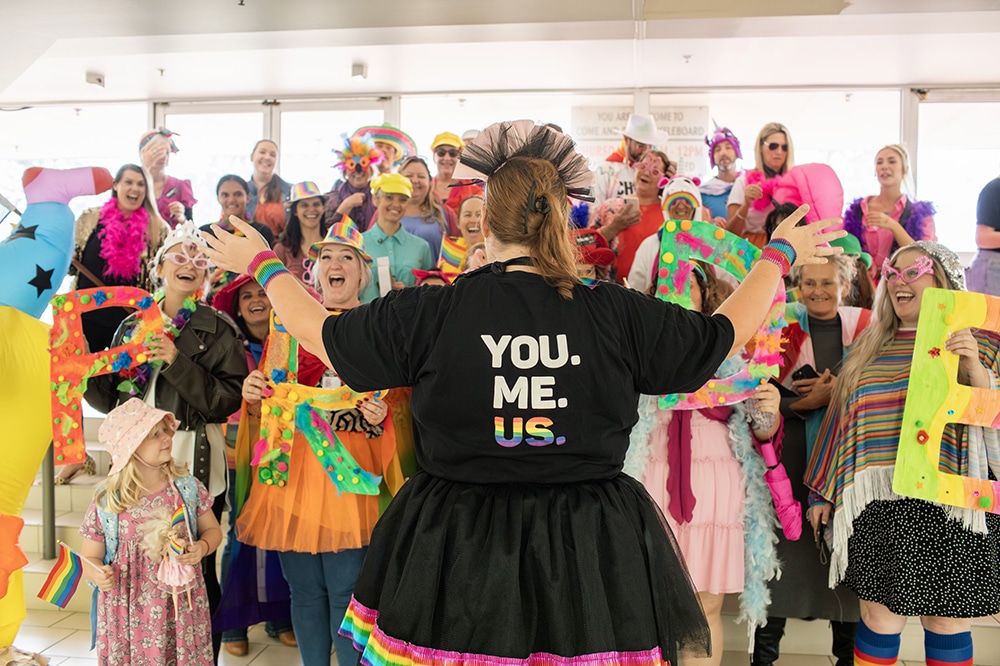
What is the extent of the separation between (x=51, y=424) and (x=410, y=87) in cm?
617

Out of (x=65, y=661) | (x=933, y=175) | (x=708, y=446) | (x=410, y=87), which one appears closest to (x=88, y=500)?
(x=65, y=661)

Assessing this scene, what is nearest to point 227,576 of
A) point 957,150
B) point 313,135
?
point 313,135

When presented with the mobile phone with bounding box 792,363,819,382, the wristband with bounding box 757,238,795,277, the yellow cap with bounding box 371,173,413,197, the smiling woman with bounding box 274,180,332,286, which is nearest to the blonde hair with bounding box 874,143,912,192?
the mobile phone with bounding box 792,363,819,382

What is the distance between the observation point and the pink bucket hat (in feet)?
8.53

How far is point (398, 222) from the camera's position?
4.05 meters

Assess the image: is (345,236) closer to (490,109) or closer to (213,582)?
(213,582)

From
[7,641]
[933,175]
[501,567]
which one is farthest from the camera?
[933,175]

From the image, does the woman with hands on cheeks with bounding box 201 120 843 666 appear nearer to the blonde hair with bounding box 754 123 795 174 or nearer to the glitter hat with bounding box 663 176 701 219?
the glitter hat with bounding box 663 176 701 219

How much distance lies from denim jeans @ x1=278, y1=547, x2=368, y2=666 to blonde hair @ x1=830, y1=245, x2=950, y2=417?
1.77m

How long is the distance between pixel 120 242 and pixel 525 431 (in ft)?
10.6

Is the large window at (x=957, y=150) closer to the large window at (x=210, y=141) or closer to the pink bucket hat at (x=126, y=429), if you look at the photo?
the large window at (x=210, y=141)

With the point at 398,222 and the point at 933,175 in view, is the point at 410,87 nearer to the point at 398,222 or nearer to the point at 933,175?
the point at 398,222

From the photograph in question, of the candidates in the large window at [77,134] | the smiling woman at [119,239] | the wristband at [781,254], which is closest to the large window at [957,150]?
the wristband at [781,254]

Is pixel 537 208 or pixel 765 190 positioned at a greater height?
pixel 765 190
